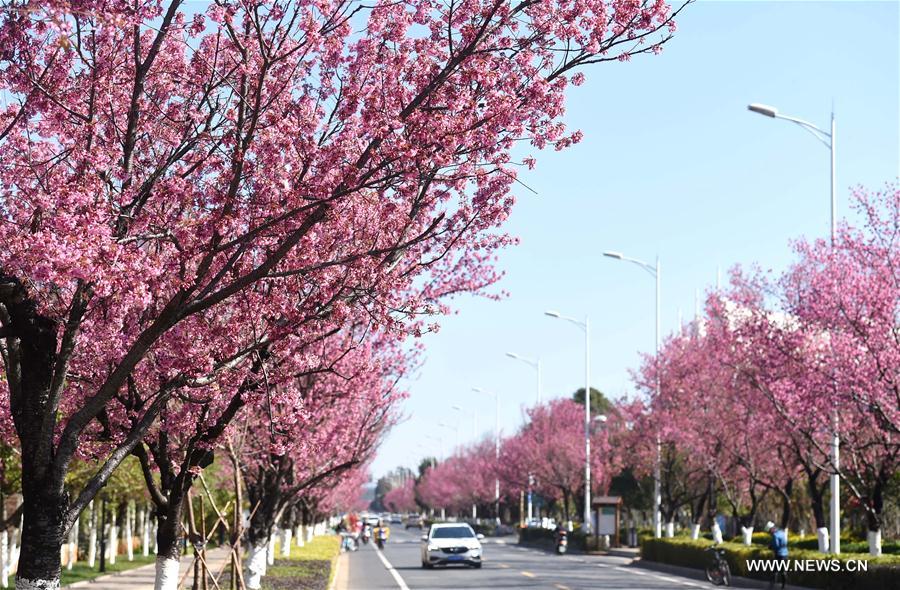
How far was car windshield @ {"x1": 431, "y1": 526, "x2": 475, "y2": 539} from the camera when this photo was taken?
1613 inches

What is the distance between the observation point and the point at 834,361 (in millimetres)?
26984

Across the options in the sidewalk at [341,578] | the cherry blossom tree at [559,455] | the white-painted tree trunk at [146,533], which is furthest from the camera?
the cherry blossom tree at [559,455]

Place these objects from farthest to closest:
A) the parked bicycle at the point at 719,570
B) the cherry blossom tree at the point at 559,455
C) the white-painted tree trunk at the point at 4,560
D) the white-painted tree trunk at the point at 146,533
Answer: the cherry blossom tree at the point at 559,455 → the white-painted tree trunk at the point at 146,533 → the parked bicycle at the point at 719,570 → the white-painted tree trunk at the point at 4,560

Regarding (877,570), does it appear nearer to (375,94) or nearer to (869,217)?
(869,217)

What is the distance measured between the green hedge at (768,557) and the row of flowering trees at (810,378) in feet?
5.44

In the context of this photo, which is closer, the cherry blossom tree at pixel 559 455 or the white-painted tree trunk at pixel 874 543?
the white-painted tree trunk at pixel 874 543

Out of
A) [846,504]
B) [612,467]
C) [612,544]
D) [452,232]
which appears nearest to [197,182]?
[452,232]

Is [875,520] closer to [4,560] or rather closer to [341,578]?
[341,578]

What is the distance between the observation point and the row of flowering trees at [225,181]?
29.7ft

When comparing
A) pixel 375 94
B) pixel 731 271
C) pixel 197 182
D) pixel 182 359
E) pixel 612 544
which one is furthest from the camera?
pixel 612 544

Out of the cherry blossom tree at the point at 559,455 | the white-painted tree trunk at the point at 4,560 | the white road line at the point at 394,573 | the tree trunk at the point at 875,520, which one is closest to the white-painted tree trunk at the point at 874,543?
the tree trunk at the point at 875,520

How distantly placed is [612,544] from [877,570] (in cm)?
4017

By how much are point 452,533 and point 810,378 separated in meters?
16.7

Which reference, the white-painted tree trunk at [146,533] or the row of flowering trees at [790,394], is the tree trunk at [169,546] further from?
the white-painted tree trunk at [146,533]
